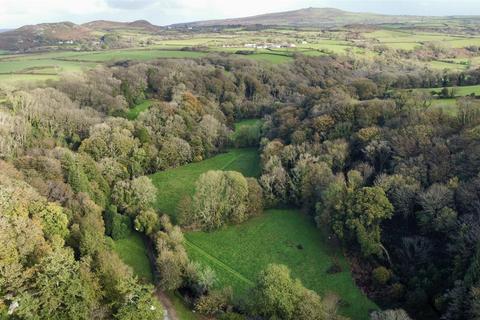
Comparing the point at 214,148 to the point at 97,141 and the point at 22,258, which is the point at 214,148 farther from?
the point at 22,258

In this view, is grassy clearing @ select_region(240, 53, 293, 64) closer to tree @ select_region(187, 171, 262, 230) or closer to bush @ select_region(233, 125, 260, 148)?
bush @ select_region(233, 125, 260, 148)

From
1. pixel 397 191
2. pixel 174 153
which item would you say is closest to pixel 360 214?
pixel 397 191

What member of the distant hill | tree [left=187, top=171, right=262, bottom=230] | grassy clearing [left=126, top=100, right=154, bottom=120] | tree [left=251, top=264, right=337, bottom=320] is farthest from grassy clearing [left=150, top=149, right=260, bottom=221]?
the distant hill

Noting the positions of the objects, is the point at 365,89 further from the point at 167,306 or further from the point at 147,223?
the point at 167,306

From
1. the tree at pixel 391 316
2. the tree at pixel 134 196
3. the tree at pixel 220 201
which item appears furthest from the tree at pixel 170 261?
the tree at pixel 391 316

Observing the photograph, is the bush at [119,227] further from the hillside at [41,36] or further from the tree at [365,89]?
the hillside at [41,36]

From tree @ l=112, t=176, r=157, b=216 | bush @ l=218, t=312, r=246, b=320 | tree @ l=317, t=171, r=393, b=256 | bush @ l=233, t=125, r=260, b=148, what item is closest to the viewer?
bush @ l=218, t=312, r=246, b=320
